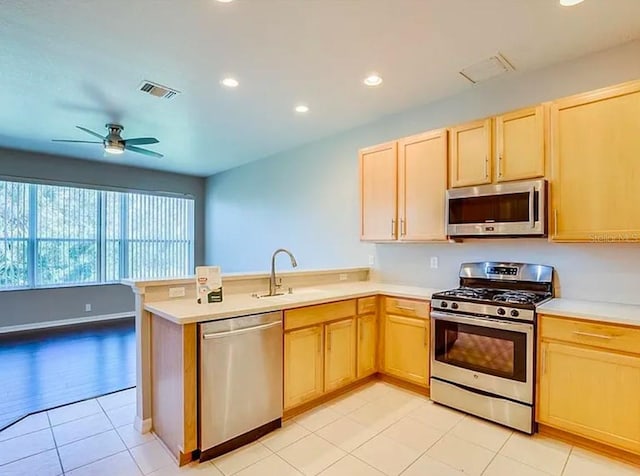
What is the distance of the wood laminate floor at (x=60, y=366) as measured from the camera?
312 cm

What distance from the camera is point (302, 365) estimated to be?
9.20ft

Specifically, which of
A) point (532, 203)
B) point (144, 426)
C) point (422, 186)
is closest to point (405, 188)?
point (422, 186)

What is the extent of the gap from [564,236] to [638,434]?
129 cm

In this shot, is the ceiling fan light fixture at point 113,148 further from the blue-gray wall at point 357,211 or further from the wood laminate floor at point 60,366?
the wood laminate floor at point 60,366

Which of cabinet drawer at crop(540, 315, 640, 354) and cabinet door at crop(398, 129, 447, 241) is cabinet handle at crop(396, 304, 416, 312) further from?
cabinet drawer at crop(540, 315, 640, 354)

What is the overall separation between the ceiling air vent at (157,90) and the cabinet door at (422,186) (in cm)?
232

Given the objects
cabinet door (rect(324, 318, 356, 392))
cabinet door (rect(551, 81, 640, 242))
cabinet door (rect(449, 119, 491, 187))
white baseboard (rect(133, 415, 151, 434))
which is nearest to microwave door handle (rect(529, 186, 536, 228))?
cabinet door (rect(551, 81, 640, 242))

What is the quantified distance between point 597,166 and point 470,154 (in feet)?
2.99

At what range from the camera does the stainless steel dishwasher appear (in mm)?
2217

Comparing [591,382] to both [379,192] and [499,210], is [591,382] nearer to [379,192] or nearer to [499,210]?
[499,210]

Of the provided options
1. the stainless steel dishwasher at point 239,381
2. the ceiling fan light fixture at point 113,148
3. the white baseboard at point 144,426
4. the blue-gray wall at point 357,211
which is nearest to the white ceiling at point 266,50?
the blue-gray wall at point 357,211

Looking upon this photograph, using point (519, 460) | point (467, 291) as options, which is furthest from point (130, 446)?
point (467, 291)

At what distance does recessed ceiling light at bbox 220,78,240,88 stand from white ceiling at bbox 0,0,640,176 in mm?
75

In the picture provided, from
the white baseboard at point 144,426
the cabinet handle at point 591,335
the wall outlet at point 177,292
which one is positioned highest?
the wall outlet at point 177,292
